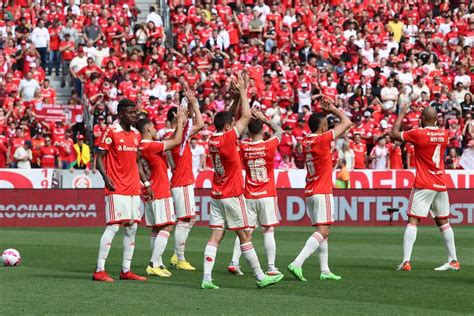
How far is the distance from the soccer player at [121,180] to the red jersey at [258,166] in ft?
4.92

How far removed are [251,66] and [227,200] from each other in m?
23.1

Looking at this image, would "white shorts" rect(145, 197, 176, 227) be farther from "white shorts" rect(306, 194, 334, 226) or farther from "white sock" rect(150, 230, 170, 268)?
"white shorts" rect(306, 194, 334, 226)

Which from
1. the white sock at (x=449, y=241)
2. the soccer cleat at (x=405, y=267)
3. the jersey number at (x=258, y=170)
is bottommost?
the soccer cleat at (x=405, y=267)

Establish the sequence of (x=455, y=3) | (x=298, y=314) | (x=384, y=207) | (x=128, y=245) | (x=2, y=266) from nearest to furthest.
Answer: (x=298, y=314)
(x=128, y=245)
(x=2, y=266)
(x=384, y=207)
(x=455, y=3)

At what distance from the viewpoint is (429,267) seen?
18.4 metres

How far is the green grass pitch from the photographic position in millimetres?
13031

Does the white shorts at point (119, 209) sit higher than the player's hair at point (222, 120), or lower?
lower

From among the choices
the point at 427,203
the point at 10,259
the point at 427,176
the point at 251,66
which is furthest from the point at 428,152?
the point at 251,66

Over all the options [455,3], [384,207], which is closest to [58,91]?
[384,207]

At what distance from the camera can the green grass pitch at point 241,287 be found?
42.8ft

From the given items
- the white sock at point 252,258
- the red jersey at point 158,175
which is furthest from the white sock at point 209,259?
the red jersey at point 158,175

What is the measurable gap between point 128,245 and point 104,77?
20085mm

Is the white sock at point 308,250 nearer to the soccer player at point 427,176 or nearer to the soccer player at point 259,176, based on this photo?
the soccer player at point 259,176

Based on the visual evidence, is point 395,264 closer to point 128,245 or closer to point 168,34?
point 128,245
